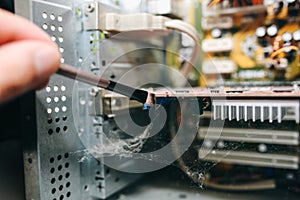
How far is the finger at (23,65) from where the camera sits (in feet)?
1.13

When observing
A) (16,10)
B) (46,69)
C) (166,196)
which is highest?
(16,10)

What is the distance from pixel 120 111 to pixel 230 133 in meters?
0.29

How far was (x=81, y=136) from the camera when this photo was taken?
2.29 feet

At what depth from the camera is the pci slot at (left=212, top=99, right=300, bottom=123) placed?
0.53 m

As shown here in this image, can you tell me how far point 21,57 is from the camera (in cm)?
35

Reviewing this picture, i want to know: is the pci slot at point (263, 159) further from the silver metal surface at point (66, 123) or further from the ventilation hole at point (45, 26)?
the ventilation hole at point (45, 26)

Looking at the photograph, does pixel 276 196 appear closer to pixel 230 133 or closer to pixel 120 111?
pixel 230 133

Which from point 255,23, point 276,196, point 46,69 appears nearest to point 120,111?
point 46,69

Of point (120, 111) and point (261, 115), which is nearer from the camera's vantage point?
point (261, 115)

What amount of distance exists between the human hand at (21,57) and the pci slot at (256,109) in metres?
0.34

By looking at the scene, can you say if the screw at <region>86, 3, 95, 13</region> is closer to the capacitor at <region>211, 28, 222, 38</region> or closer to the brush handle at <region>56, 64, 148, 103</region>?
the brush handle at <region>56, 64, 148, 103</region>

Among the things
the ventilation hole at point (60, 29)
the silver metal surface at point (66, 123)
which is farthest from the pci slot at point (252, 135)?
the ventilation hole at point (60, 29)

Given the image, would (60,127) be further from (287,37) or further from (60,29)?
(287,37)

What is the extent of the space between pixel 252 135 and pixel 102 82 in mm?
397
